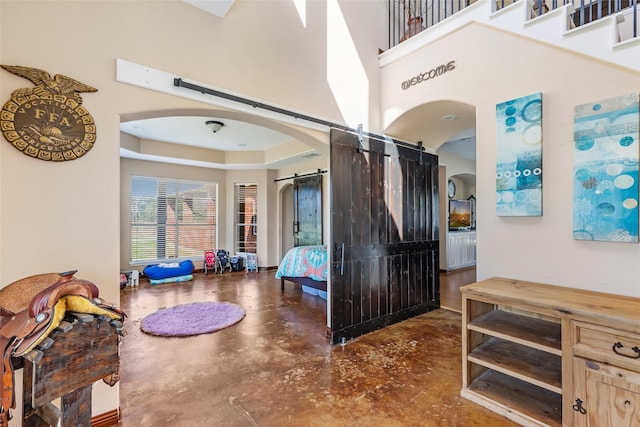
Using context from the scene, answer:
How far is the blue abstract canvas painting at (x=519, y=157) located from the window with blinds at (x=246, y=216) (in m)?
6.04

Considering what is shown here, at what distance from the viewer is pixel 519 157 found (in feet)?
8.21

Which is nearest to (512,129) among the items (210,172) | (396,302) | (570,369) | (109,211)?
(570,369)

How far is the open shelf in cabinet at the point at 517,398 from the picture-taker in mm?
1877

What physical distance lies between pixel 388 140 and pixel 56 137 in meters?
3.26

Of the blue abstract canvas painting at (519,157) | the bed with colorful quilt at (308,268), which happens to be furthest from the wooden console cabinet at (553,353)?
the bed with colorful quilt at (308,268)

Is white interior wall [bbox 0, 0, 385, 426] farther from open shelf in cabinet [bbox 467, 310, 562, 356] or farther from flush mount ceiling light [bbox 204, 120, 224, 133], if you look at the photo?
open shelf in cabinet [bbox 467, 310, 562, 356]

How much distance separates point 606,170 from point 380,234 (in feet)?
6.74

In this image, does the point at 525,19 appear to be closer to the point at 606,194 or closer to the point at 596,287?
the point at 606,194

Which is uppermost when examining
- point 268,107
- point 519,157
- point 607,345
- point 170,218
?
point 268,107

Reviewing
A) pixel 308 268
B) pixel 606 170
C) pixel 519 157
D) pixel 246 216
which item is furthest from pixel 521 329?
pixel 246 216

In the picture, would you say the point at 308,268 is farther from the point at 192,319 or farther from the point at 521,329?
the point at 521,329

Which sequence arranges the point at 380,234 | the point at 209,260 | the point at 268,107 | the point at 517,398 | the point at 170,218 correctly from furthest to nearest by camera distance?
the point at 209,260, the point at 170,218, the point at 380,234, the point at 268,107, the point at 517,398

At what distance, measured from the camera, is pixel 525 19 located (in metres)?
2.50

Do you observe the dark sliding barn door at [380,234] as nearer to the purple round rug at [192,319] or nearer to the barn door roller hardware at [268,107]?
the barn door roller hardware at [268,107]
